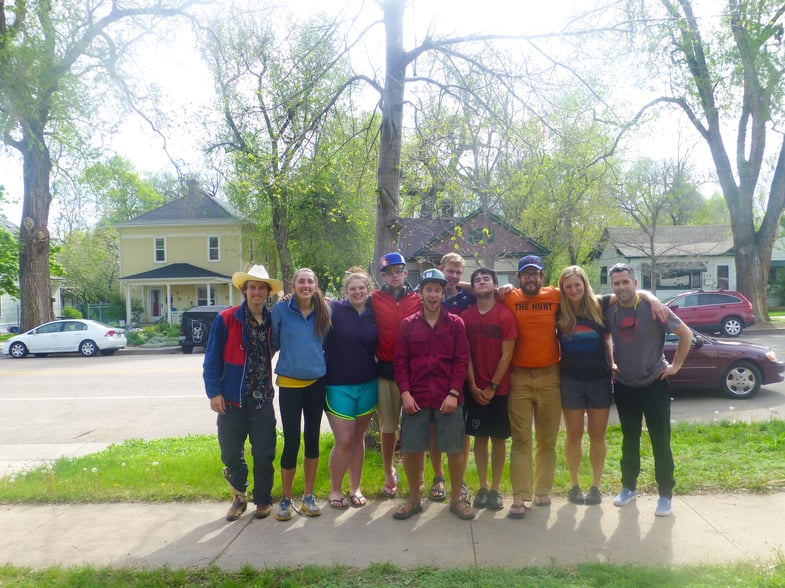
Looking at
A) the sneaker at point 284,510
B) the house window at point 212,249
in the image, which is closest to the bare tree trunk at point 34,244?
the house window at point 212,249

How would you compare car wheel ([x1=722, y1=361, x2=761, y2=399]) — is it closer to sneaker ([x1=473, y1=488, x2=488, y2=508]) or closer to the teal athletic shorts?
sneaker ([x1=473, y1=488, x2=488, y2=508])

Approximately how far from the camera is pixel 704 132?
77.3 ft

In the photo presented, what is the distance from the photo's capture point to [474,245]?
798 inches

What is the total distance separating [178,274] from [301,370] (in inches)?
1301

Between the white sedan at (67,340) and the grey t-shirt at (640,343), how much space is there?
19.5 metres

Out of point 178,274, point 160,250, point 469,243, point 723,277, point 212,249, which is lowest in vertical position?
point 723,277

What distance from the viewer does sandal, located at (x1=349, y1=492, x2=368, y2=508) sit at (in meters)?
4.98

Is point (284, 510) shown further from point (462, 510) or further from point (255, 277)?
point (255, 277)

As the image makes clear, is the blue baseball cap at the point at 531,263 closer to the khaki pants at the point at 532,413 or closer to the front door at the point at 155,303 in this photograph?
the khaki pants at the point at 532,413

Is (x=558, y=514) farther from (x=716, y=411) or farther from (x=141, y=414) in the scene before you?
(x=141, y=414)

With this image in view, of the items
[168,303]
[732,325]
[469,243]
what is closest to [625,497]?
[469,243]

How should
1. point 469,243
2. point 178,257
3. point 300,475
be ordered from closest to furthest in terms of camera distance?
point 300,475
point 469,243
point 178,257

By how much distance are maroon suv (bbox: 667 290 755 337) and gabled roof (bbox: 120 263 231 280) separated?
24333mm

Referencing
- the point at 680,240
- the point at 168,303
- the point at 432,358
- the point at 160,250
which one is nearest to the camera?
the point at 432,358
